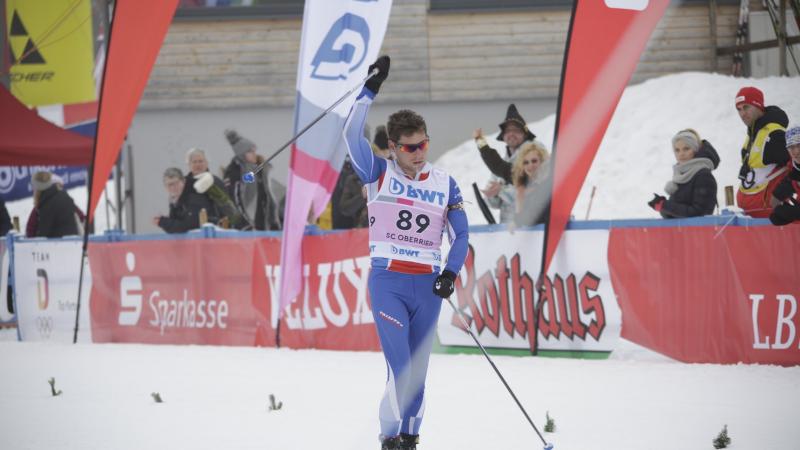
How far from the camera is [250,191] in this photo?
47.6 feet

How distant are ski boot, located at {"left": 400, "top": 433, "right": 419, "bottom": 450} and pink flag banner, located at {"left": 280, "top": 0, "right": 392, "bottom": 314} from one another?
17.6 feet

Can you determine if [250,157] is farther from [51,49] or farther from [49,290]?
[51,49]

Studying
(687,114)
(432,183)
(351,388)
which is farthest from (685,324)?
(687,114)

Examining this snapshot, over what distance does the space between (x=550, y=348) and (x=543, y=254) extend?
0.91 metres

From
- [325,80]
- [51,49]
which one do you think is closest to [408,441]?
[325,80]

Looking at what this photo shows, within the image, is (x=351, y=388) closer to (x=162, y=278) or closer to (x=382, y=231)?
(x=382, y=231)

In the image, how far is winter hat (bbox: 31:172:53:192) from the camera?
15539 millimetres

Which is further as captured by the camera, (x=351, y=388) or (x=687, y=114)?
(x=687, y=114)

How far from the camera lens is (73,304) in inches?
567

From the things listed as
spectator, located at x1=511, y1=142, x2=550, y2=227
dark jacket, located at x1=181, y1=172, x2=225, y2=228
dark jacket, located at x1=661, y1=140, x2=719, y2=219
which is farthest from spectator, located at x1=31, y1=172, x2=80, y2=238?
dark jacket, located at x1=661, y1=140, x2=719, y2=219

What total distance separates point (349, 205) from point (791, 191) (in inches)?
202

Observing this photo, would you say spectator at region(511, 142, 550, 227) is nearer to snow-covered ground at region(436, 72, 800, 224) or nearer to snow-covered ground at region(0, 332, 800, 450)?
snow-covered ground at region(0, 332, 800, 450)

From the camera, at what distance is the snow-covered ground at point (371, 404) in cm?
696

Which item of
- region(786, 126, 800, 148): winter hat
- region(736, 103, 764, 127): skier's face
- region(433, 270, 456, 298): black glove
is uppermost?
region(736, 103, 764, 127): skier's face
